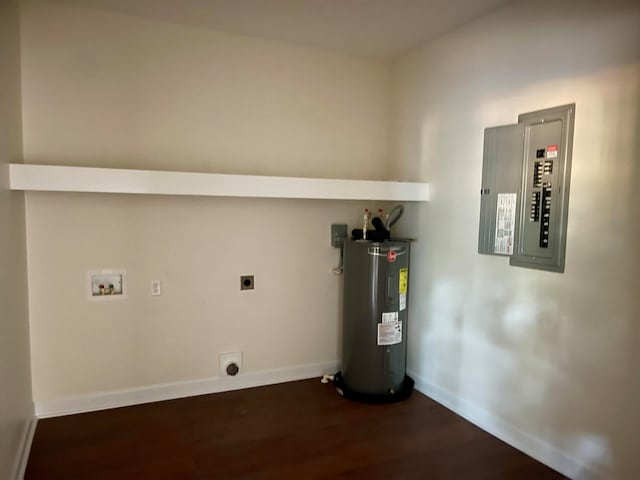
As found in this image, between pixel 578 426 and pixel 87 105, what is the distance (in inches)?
122

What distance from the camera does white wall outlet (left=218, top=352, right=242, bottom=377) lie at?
3.02 m

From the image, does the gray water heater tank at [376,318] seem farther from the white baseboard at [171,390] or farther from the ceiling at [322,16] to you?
the ceiling at [322,16]

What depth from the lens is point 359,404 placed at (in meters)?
2.88

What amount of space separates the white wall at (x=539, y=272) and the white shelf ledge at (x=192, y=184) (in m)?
0.37

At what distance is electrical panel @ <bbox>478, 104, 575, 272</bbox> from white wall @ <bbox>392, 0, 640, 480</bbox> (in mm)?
53

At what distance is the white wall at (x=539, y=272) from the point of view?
6.17 ft

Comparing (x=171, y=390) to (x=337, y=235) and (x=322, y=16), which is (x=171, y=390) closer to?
(x=337, y=235)

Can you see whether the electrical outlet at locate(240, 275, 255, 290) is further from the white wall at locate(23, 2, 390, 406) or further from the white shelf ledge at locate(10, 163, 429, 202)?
the white shelf ledge at locate(10, 163, 429, 202)

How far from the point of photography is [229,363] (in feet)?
9.96

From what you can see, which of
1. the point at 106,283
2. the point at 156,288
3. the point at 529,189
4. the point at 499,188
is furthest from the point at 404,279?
the point at 106,283

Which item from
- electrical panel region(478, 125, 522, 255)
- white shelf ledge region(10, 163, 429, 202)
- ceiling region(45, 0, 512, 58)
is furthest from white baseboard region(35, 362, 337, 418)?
ceiling region(45, 0, 512, 58)

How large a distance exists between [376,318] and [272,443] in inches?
39.3

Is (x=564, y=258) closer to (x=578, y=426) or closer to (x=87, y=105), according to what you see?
(x=578, y=426)

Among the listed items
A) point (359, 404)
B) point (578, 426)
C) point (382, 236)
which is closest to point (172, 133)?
point (382, 236)
